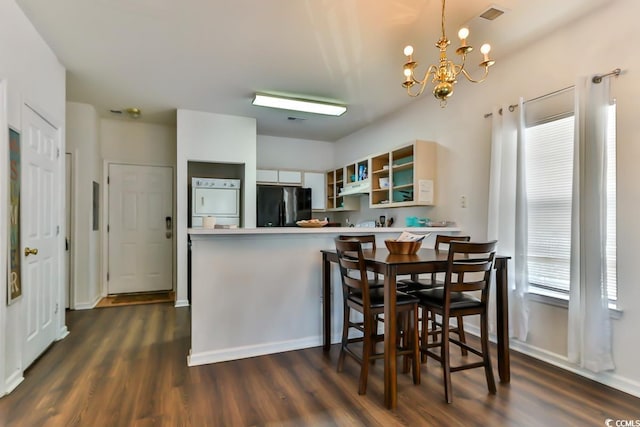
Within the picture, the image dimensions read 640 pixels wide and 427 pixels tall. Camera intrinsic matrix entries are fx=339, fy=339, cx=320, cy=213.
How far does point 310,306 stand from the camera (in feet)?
9.94

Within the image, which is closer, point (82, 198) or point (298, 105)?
point (298, 105)

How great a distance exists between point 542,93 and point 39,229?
424 cm

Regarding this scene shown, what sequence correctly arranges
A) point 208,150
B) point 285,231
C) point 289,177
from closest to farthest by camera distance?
1. point 285,231
2. point 208,150
3. point 289,177

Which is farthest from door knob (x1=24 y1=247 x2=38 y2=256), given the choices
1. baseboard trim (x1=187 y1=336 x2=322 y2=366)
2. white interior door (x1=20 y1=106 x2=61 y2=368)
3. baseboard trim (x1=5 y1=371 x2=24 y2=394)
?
baseboard trim (x1=187 y1=336 x2=322 y2=366)

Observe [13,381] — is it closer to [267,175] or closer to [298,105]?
[298,105]

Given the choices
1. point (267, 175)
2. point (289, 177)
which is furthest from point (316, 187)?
point (267, 175)

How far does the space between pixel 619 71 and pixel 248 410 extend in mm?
3214

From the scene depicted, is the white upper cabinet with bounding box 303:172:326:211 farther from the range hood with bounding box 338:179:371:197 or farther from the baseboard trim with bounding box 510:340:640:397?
the baseboard trim with bounding box 510:340:640:397

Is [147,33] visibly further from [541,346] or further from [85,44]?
[541,346]

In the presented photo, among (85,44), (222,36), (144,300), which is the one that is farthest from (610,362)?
(144,300)

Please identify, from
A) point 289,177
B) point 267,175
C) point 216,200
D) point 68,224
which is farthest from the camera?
point 289,177

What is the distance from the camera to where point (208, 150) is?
4.61 metres

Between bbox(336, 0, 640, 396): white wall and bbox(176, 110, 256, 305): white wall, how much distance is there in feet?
7.72

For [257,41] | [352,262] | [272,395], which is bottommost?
[272,395]
